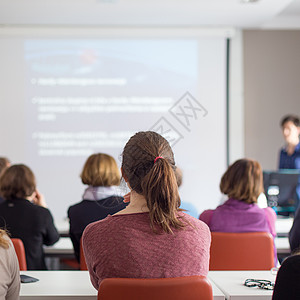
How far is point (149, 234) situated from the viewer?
1.46 m

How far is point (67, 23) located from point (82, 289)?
4.10m

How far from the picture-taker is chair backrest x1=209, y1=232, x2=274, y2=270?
2424 mm

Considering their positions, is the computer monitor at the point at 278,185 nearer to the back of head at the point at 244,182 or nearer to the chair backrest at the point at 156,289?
the back of head at the point at 244,182

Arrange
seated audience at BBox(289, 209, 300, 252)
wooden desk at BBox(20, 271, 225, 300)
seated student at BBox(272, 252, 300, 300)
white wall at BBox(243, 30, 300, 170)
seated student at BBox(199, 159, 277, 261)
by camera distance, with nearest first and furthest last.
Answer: seated student at BBox(272, 252, 300, 300) < wooden desk at BBox(20, 271, 225, 300) < seated audience at BBox(289, 209, 300, 252) < seated student at BBox(199, 159, 277, 261) < white wall at BBox(243, 30, 300, 170)

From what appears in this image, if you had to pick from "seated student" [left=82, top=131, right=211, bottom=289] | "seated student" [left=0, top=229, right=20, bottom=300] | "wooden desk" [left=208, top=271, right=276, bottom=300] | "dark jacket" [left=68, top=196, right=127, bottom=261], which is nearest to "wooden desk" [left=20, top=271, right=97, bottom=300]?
"seated student" [left=0, top=229, right=20, bottom=300]

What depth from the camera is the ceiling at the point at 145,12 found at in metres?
4.68

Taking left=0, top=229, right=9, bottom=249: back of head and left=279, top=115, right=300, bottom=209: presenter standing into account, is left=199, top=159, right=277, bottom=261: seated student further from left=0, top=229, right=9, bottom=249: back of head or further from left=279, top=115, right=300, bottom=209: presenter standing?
left=279, top=115, right=300, bottom=209: presenter standing

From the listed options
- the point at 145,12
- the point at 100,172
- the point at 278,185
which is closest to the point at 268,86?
the point at 145,12

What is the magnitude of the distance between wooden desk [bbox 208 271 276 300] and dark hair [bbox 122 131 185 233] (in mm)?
468

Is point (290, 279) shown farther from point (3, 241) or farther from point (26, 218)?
point (26, 218)

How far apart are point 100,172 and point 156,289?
63.7 inches

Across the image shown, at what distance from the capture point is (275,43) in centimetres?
575

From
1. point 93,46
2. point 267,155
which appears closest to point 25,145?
point 93,46

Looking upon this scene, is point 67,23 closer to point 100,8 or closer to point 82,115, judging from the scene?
point 100,8
